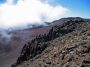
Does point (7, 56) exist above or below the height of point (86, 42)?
below

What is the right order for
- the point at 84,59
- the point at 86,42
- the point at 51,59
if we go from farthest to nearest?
1. the point at 51,59
2. the point at 86,42
3. the point at 84,59

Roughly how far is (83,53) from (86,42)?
5.51 meters

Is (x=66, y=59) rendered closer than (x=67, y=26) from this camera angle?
Yes

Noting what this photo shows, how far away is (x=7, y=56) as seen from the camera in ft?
647

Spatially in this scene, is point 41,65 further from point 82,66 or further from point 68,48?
point 82,66

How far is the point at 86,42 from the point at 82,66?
13.3 m

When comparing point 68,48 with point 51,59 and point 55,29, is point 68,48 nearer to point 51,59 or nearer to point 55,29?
point 51,59

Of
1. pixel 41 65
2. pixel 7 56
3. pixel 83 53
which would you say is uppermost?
pixel 83 53

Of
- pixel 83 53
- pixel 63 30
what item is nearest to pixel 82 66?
pixel 83 53

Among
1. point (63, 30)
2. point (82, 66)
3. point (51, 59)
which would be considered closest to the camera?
point (82, 66)

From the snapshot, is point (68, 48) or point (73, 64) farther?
point (68, 48)

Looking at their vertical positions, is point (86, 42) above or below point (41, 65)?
above

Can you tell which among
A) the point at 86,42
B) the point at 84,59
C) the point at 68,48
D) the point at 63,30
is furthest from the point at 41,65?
the point at 63,30

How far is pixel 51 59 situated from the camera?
56812mm
